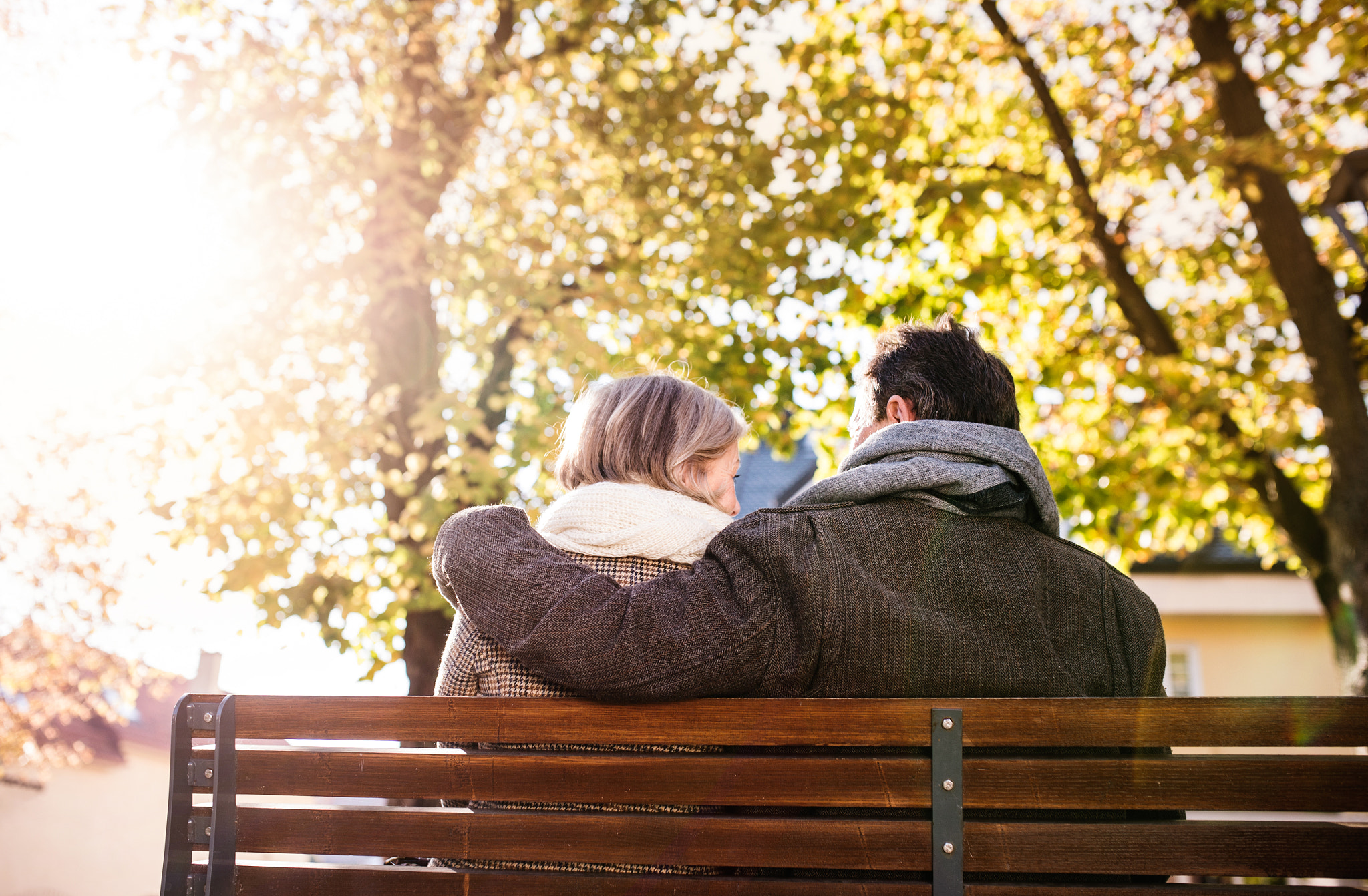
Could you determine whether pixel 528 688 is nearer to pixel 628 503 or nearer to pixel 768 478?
pixel 628 503

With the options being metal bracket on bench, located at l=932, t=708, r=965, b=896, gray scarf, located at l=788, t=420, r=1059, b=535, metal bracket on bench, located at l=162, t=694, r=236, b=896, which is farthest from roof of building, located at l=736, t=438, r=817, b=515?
metal bracket on bench, located at l=932, t=708, r=965, b=896

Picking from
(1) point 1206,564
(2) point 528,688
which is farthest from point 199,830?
(1) point 1206,564

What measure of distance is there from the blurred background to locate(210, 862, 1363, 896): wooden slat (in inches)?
176

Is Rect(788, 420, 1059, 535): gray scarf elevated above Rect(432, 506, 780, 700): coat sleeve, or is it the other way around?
Rect(788, 420, 1059, 535): gray scarf

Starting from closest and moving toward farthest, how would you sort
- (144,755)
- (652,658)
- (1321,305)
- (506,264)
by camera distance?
(652,658) < (1321,305) < (506,264) < (144,755)

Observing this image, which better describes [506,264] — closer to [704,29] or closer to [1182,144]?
[704,29]

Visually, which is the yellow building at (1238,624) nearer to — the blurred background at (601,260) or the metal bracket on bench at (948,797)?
the blurred background at (601,260)

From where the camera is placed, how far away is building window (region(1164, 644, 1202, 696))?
15992mm

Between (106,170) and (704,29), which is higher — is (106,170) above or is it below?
below

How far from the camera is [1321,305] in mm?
6664

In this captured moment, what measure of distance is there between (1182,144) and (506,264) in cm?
458

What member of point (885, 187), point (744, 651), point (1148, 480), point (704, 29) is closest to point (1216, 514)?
point (1148, 480)

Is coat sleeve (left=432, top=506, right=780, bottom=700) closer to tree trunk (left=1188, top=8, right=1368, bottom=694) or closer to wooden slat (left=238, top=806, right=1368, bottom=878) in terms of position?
wooden slat (left=238, top=806, right=1368, bottom=878)

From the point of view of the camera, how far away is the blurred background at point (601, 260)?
6.80m
